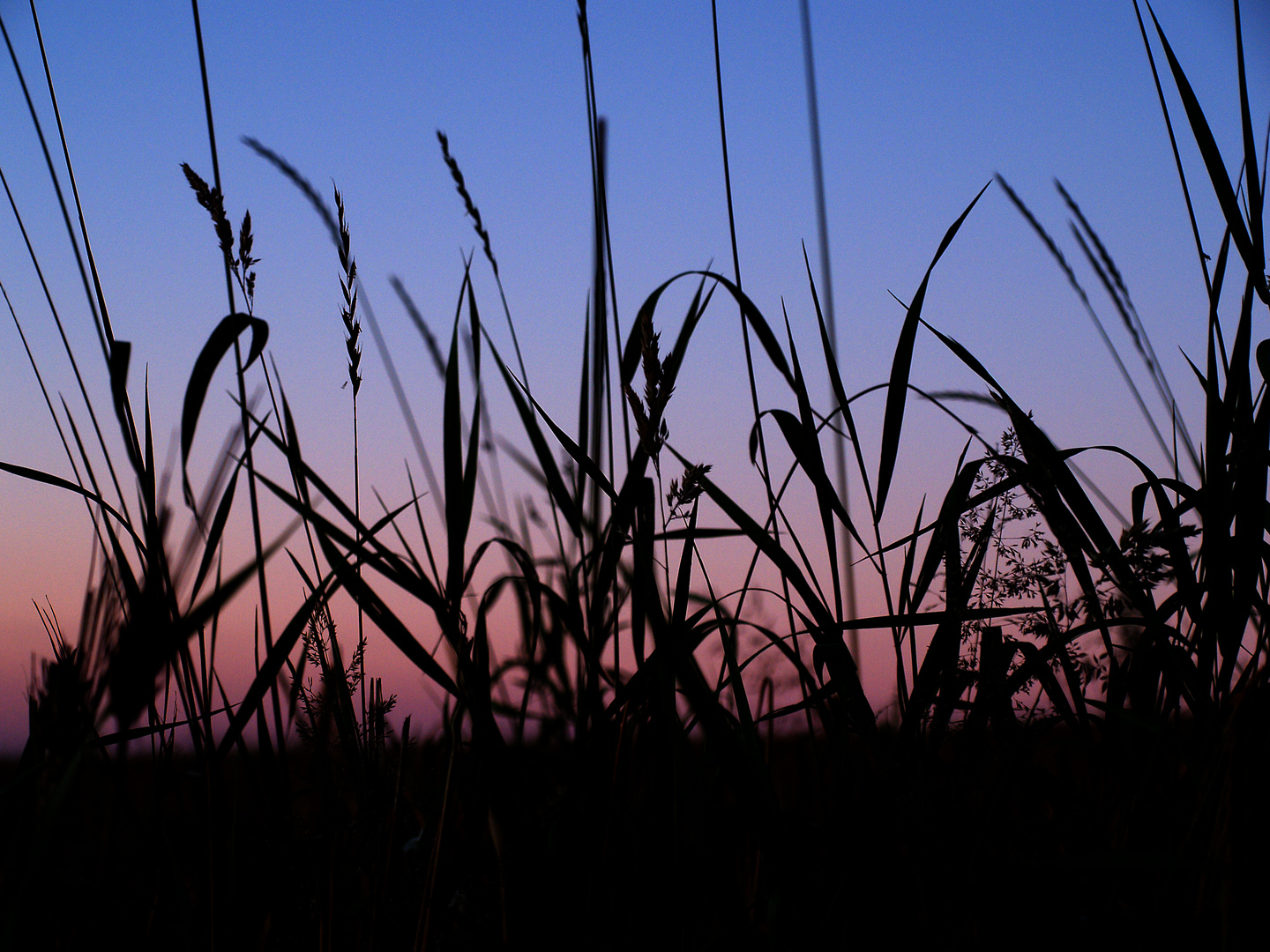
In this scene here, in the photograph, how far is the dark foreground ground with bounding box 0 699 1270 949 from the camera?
0.80 meters

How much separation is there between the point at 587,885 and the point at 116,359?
0.79m

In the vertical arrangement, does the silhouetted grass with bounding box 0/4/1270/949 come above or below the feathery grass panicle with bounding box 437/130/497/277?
below

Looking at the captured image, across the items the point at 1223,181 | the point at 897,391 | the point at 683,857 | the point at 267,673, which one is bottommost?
the point at 683,857

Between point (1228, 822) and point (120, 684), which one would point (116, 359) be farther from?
point (1228, 822)

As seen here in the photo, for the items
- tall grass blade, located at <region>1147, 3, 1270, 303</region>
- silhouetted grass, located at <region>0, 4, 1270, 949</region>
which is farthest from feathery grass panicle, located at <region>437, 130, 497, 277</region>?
tall grass blade, located at <region>1147, 3, 1270, 303</region>

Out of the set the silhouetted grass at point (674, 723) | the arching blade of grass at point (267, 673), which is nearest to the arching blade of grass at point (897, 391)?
the silhouetted grass at point (674, 723)

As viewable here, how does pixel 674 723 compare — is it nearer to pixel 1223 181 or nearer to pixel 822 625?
pixel 822 625

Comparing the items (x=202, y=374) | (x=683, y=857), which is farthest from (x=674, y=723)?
(x=202, y=374)

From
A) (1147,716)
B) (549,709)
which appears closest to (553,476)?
(549,709)

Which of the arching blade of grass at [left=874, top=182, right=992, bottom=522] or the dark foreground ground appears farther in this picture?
the arching blade of grass at [left=874, top=182, right=992, bottom=522]

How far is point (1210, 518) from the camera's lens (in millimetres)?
935

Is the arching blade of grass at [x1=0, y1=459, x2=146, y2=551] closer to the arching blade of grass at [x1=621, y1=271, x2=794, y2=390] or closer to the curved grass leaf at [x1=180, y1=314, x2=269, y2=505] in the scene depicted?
the curved grass leaf at [x1=180, y1=314, x2=269, y2=505]

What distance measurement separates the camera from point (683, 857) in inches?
35.8

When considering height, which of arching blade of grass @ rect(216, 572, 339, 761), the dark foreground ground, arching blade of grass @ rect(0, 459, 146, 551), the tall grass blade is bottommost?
the dark foreground ground
